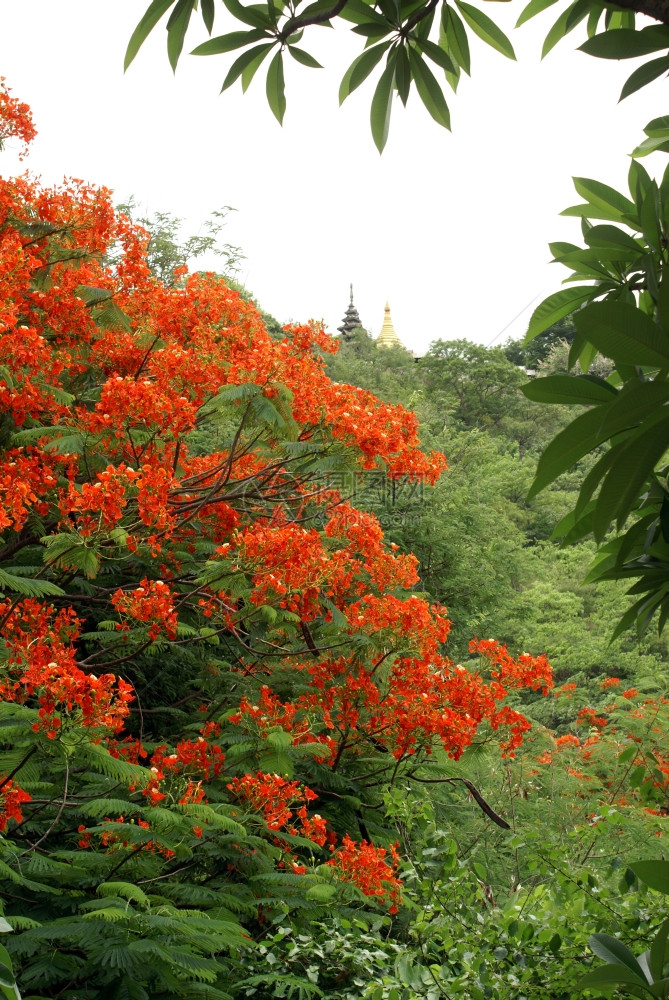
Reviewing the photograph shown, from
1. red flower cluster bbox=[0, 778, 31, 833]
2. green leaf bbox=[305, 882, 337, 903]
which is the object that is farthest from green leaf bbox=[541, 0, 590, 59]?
green leaf bbox=[305, 882, 337, 903]

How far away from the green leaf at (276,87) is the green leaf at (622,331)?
39.8 inches

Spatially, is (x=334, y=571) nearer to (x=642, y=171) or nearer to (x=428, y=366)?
(x=642, y=171)

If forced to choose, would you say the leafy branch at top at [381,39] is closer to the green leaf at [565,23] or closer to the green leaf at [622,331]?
the green leaf at [565,23]

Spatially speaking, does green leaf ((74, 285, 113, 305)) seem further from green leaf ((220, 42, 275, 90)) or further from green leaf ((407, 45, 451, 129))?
green leaf ((407, 45, 451, 129))

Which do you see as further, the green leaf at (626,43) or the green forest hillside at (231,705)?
the green forest hillside at (231,705)

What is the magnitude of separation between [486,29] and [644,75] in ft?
1.26

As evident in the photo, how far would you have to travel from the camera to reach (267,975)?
264 cm

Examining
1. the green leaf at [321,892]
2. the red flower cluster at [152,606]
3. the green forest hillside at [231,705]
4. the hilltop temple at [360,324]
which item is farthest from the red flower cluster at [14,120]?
the hilltop temple at [360,324]

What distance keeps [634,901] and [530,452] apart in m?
20.6

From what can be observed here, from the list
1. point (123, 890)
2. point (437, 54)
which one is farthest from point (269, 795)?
point (437, 54)

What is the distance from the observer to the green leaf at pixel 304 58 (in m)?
1.63

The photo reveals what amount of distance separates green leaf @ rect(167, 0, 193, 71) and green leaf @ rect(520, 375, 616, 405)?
921 millimetres

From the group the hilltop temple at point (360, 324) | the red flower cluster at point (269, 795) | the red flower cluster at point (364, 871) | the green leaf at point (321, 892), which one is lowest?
the red flower cluster at point (364, 871)

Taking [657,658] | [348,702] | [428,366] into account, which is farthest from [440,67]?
[428,366]
